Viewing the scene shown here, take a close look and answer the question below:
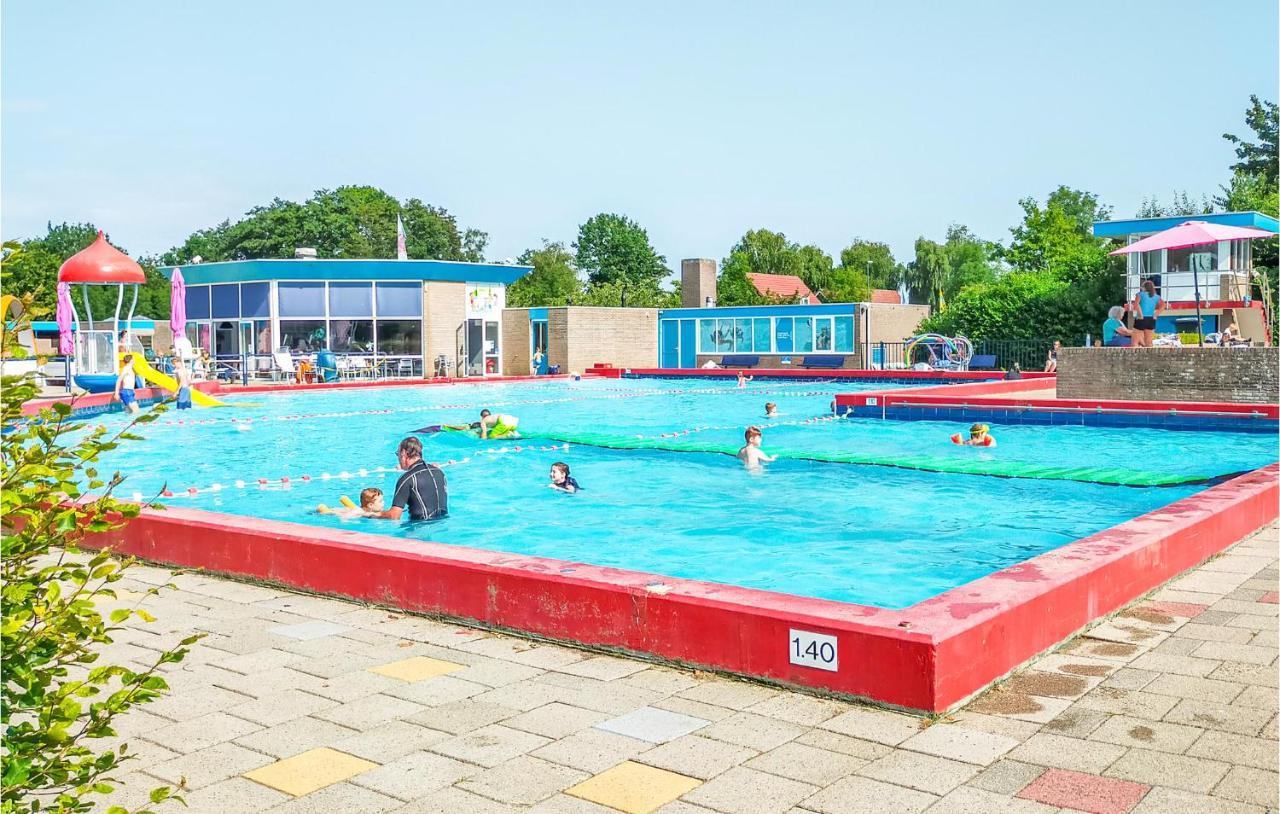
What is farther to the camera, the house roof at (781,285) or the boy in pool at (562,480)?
the house roof at (781,285)

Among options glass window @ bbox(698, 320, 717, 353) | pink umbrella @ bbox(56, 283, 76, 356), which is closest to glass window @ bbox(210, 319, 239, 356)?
pink umbrella @ bbox(56, 283, 76, 356)

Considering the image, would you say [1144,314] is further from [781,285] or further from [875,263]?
[875,263]

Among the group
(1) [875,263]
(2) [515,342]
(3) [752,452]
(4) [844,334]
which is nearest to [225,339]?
(2) [515,342]

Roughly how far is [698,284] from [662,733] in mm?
43094

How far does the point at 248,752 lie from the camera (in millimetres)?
4309

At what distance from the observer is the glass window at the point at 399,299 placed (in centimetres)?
3631

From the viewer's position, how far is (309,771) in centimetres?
410

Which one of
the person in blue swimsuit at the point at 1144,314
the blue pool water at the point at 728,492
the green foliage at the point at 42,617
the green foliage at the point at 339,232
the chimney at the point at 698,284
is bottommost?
the blue pool water at the point at 728,492

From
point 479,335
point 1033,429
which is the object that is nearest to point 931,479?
point 1033,429

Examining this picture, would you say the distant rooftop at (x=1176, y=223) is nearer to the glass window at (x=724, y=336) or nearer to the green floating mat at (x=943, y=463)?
the glass window at (x=724, y=336)

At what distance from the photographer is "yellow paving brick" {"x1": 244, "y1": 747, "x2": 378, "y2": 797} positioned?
157 inches

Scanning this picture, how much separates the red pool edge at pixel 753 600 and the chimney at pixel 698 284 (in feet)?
129

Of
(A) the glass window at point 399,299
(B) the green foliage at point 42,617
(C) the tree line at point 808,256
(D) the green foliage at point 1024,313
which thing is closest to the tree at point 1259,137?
(C) the tree line at point 808,256

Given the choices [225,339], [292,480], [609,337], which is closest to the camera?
[292,480]
